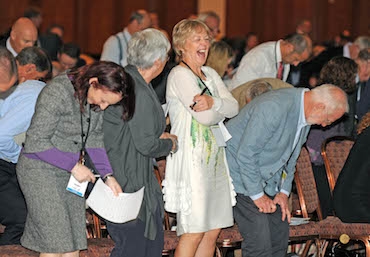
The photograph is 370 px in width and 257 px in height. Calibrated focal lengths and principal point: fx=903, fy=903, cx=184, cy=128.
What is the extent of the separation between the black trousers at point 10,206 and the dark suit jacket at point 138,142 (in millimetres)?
807

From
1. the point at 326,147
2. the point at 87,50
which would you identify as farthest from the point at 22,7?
the point at 326,147

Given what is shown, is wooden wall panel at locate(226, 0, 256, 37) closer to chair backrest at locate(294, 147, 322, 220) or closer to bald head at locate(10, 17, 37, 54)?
bald head at locate(10, 17, 37, 54)

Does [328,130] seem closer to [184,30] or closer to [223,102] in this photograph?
[223,102]

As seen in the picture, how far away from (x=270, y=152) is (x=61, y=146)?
1315 mm

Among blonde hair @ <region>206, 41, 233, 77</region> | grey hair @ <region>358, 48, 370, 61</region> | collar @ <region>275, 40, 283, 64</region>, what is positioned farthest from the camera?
grey hair @ <region>358, 48, 370, 61</region>

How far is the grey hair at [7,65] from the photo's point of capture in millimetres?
5148

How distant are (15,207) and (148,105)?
110 centimetres

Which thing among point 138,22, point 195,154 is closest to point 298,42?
point 138,22

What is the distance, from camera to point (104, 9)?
14.1 m

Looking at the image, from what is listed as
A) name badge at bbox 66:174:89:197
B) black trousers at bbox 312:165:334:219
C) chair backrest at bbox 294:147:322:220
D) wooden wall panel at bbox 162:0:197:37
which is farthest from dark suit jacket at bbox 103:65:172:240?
wooden wall panel at bbox 162:0:197:37

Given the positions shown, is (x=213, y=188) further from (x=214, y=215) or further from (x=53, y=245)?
(x=53, y=245)

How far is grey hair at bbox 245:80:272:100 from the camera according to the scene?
614 centimetres

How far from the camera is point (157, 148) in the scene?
183 inches

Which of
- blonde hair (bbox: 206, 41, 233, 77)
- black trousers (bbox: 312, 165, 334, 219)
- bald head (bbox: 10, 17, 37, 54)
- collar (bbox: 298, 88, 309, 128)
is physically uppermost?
bald head (bbox: 10, 17, 37, 54)
